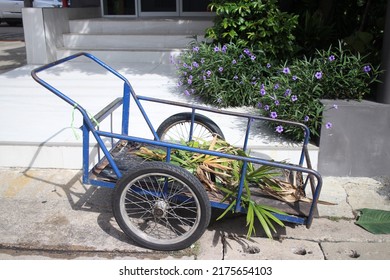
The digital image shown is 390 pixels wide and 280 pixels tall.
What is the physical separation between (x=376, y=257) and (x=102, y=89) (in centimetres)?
440

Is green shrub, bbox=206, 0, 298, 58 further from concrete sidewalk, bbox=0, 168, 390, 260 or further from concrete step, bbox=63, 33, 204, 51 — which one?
concrete step, bbox=63, 33, 204, 51

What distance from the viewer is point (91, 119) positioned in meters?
2.98

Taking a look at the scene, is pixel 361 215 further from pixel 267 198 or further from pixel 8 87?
pixel 8 87

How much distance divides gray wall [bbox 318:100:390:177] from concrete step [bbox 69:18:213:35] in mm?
5225

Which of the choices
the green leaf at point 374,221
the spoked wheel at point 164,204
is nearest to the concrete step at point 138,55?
the spoked wheel at point 164,204

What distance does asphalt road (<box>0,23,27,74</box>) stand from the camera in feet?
28.7

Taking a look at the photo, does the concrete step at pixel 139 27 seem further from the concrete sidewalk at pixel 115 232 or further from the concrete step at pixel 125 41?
the concrete sidewalk at pixel 115 232

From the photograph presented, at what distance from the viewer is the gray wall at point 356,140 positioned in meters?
4.01

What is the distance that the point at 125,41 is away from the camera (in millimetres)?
8406

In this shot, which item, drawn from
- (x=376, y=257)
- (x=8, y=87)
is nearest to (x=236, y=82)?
(x=376, y=257)

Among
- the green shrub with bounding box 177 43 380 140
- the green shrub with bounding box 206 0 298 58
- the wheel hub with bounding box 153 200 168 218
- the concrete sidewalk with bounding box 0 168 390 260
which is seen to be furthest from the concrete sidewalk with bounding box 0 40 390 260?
the green shrub with bounding box 206 0 298 58

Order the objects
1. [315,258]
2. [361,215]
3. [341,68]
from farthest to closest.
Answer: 1. [341,68]
2. [361,215]
3. [315,258]

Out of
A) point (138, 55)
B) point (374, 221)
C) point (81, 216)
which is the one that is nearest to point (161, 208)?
point (81, 216)

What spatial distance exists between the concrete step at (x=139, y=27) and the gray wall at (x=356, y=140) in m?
5.23
